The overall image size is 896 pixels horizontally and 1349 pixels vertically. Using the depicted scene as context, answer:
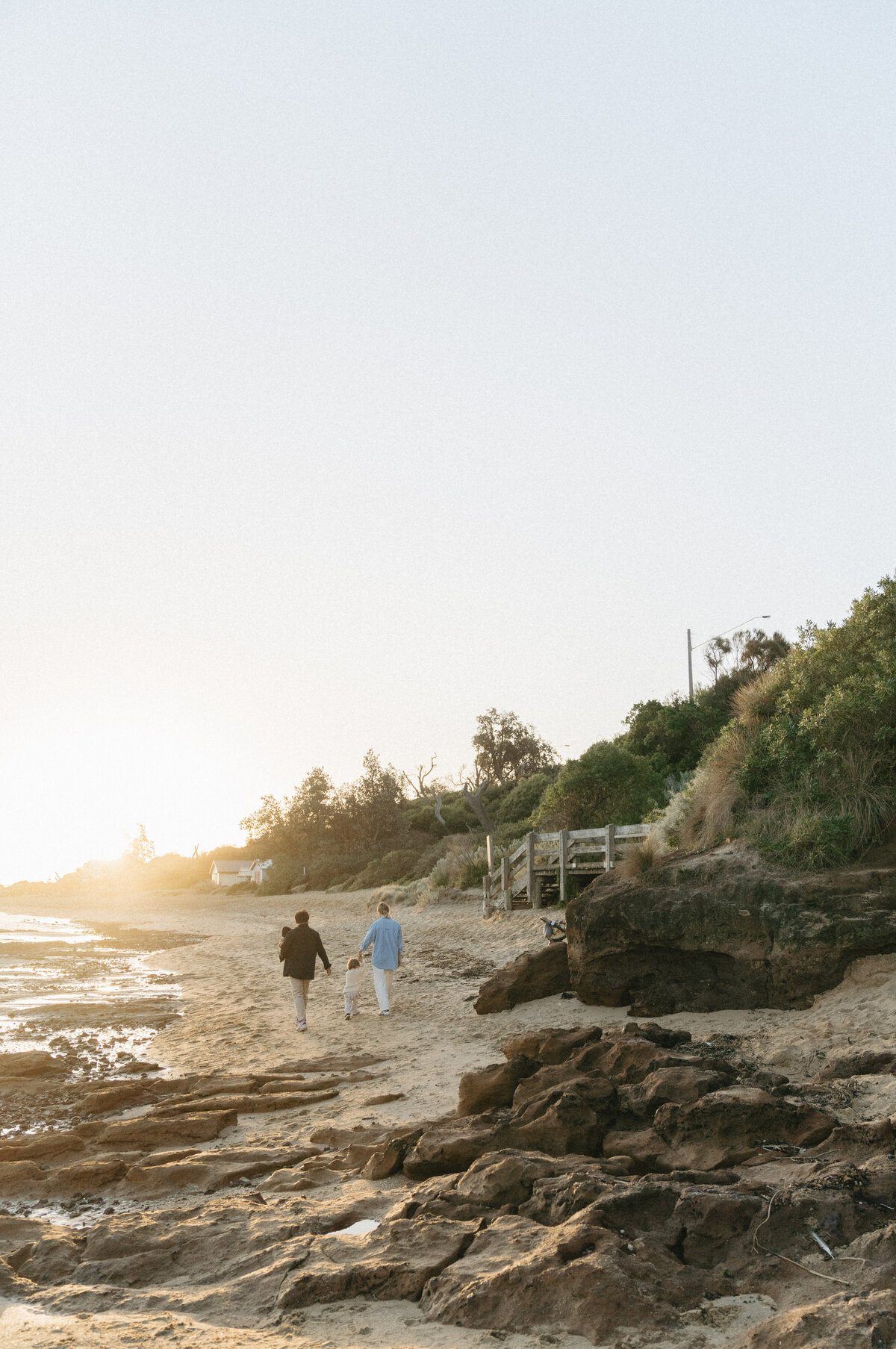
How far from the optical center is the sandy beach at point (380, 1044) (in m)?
4.28

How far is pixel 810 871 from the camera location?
10125mm

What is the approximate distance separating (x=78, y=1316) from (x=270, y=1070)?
5427 mm

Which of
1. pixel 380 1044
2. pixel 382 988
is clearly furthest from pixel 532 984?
pixel 382 988

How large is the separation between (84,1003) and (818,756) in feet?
42.1

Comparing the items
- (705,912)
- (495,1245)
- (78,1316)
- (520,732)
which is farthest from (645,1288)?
(520,732)

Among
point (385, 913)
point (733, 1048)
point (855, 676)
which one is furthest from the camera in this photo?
point (385, 913)

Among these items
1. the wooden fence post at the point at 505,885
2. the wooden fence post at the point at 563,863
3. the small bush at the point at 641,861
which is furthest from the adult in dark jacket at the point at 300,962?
the wooden fence post at the point at 505,885

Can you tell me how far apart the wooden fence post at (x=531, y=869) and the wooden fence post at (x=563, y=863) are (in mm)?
1056

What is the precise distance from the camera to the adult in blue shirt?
519 inches

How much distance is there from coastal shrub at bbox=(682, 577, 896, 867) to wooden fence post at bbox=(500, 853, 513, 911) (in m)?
10.9

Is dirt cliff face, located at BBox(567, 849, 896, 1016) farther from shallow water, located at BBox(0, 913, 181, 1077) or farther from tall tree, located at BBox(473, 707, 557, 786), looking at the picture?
tall tree, located at BBox(473, 707, 557, 786)

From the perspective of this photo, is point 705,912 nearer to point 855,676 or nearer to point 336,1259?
point 855,676

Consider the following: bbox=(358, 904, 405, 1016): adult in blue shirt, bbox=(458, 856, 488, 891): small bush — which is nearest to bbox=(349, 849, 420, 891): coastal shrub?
bbox=(458, 856, 488, 891): small bush

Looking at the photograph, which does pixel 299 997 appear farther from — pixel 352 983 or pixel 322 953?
pixel 352 983
